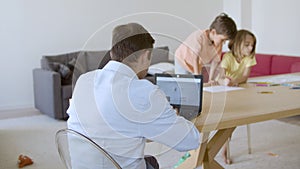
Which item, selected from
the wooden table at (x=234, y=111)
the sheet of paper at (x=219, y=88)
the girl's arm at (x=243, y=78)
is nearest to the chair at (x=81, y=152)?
→ the wooden table at (x=234, y=111)

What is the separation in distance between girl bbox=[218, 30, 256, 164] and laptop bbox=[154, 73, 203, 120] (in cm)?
87

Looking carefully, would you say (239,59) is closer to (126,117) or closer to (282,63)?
(126,117)

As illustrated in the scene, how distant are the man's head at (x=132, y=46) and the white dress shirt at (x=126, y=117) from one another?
4 centimetres

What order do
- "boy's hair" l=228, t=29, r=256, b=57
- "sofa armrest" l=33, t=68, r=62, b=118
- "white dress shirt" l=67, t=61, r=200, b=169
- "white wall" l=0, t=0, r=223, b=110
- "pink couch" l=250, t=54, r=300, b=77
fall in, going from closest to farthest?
"white dress shirt" l=67, t=61, r=200, b=169 → "boy's hair" l=228, t=29, r=256, b=57 → "sofa armrest" l=33, t=68, r=62, b=118 → "pink couch" l=250, t=54, r=300, b=77 → "white wall" l=0, t=0, r=223, b=110

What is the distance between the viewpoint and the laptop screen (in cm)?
177

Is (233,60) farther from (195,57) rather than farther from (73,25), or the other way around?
(73,25)

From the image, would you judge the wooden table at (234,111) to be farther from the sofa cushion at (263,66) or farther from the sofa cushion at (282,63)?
the sofa cushion at (263,66)

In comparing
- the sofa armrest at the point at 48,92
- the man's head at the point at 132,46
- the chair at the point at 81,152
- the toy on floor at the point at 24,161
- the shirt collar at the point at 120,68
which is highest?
the man's head at the point at 132,46

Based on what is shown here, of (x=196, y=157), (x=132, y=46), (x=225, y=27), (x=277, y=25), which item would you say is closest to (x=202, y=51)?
(x=225, y=27)

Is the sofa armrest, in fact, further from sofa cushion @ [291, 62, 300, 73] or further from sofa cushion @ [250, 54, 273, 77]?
sofa cushion @ [291, 62, 300, 73]

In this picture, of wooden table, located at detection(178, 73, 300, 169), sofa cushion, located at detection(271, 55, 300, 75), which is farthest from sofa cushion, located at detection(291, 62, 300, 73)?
wooden table, located at detection(178, 73, 300, 169)

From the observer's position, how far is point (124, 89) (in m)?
1.28

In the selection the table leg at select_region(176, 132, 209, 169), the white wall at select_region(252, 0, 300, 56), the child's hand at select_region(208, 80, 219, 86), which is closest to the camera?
the table leg at select_region(176, 132, 209, 169)

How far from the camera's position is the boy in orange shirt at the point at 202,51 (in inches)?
102
